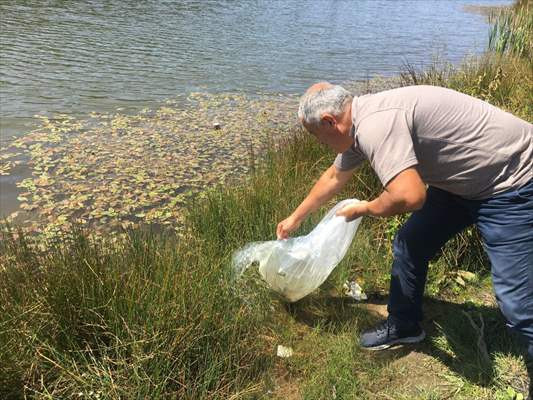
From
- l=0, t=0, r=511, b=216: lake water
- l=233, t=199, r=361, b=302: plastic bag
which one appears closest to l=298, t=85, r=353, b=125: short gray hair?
l=233, t=199, r=361, b=302: plastic bag

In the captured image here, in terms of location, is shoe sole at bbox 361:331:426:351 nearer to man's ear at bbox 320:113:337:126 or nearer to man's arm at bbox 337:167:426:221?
man's arm at bbox 337:167:426:221

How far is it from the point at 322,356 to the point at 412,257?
0.74 m

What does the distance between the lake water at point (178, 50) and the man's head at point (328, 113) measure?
532cm

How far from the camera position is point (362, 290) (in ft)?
11.1

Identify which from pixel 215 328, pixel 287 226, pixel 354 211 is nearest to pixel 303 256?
pixel 287 226

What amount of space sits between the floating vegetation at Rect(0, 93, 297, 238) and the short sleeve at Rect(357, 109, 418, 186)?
7.98 ft

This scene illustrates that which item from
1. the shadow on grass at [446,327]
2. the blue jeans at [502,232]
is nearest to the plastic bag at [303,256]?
the shadow on grass at [446,327]

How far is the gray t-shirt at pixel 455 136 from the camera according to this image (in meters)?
1.99

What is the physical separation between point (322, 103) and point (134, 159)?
4.09 m

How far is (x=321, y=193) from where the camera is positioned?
2.70m

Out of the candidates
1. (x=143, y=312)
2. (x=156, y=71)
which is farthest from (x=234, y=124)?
(x=143, y=312)

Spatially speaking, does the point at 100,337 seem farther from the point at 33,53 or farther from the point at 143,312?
the point at 33,53

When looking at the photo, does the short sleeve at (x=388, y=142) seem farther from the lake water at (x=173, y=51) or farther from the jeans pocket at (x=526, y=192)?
the lake water at (x=173, y=51)

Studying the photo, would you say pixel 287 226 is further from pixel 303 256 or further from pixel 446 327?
pixel 446 327
